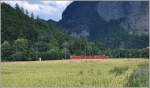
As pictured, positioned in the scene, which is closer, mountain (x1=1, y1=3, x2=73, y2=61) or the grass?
mountain (x1=1, y1=3, x2=73, y2=61)

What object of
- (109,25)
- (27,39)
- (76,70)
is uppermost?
(109,25)

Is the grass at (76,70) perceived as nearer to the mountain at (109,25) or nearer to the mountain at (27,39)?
the mountain at (27,39)

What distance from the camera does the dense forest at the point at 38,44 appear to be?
17.1ft

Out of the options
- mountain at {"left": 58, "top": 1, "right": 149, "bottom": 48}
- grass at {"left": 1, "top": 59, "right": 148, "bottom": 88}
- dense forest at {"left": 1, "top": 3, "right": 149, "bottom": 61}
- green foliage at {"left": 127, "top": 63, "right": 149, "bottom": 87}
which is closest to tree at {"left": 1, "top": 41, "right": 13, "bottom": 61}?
dense forest at {"left": 1, "top": 3, "right": 149, "bottom": 61}

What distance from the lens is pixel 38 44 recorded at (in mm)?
6125

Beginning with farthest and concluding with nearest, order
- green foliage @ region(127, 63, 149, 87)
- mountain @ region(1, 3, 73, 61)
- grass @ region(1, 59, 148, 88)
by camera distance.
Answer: grass @ region(1, 59, 148, 88), mountain @ region(1, 3, 73, 61), green foliage @ region(127, 63, 149, 87)

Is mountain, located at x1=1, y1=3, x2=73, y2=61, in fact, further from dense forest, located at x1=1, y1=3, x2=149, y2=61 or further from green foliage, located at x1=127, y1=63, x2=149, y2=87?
green foliage, located at x1=127, y1=63, x2=149, y2=87

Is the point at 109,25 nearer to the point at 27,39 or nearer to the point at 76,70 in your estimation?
the point at 76,70

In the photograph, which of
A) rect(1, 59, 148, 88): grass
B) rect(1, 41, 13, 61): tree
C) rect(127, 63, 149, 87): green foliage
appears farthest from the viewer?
rect(1, 59, 148, 88): grass

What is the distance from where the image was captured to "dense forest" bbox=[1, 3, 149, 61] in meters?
5.20

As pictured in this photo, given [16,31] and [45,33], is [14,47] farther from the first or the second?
[45,33]

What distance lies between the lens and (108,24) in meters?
8.21

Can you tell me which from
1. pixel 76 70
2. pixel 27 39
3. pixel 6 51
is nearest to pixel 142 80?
pixel 6 51

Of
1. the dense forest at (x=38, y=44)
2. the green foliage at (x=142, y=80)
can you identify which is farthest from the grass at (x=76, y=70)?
the green foliage at (x=142, y=80)
